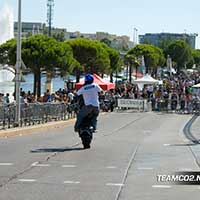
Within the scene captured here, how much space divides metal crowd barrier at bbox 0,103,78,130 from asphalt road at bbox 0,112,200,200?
3.82 meters

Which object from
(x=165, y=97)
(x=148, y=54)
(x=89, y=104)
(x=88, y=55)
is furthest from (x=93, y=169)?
(x=148, y=54)

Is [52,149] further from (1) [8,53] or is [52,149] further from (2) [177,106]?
(2) [177,106]

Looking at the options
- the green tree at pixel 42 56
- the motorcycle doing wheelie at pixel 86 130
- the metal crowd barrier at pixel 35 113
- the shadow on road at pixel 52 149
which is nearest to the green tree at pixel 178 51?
the green tree at pixel 42 56

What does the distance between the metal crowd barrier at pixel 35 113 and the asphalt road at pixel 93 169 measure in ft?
12.5

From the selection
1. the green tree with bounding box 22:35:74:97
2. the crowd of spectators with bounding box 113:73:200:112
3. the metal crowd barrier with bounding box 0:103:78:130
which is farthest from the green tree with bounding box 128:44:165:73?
the metal crowd barrier with bounding box 0:103:78:130

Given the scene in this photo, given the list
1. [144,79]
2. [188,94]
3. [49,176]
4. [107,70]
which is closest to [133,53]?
[107,70]

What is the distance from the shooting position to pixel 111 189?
915 centimetres

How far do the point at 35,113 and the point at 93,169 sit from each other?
14491 millimetres

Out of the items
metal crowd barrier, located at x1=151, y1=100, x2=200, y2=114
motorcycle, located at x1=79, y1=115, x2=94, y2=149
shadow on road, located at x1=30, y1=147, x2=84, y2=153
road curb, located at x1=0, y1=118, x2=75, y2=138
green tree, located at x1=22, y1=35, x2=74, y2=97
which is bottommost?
metal crowd barrier, located at x1=151, y1=100, x2=200, y2=114

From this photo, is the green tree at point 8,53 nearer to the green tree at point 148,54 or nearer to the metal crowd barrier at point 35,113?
the metal crowd barrier at point 35,113

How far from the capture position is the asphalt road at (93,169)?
8.79m

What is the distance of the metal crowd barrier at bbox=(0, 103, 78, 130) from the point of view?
72.8 feet

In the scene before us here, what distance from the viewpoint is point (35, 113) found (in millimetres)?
25406

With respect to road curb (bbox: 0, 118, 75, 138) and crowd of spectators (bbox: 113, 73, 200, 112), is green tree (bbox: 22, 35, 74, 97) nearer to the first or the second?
crowd of spectators (bbox: 113, 73, 200, 112)
